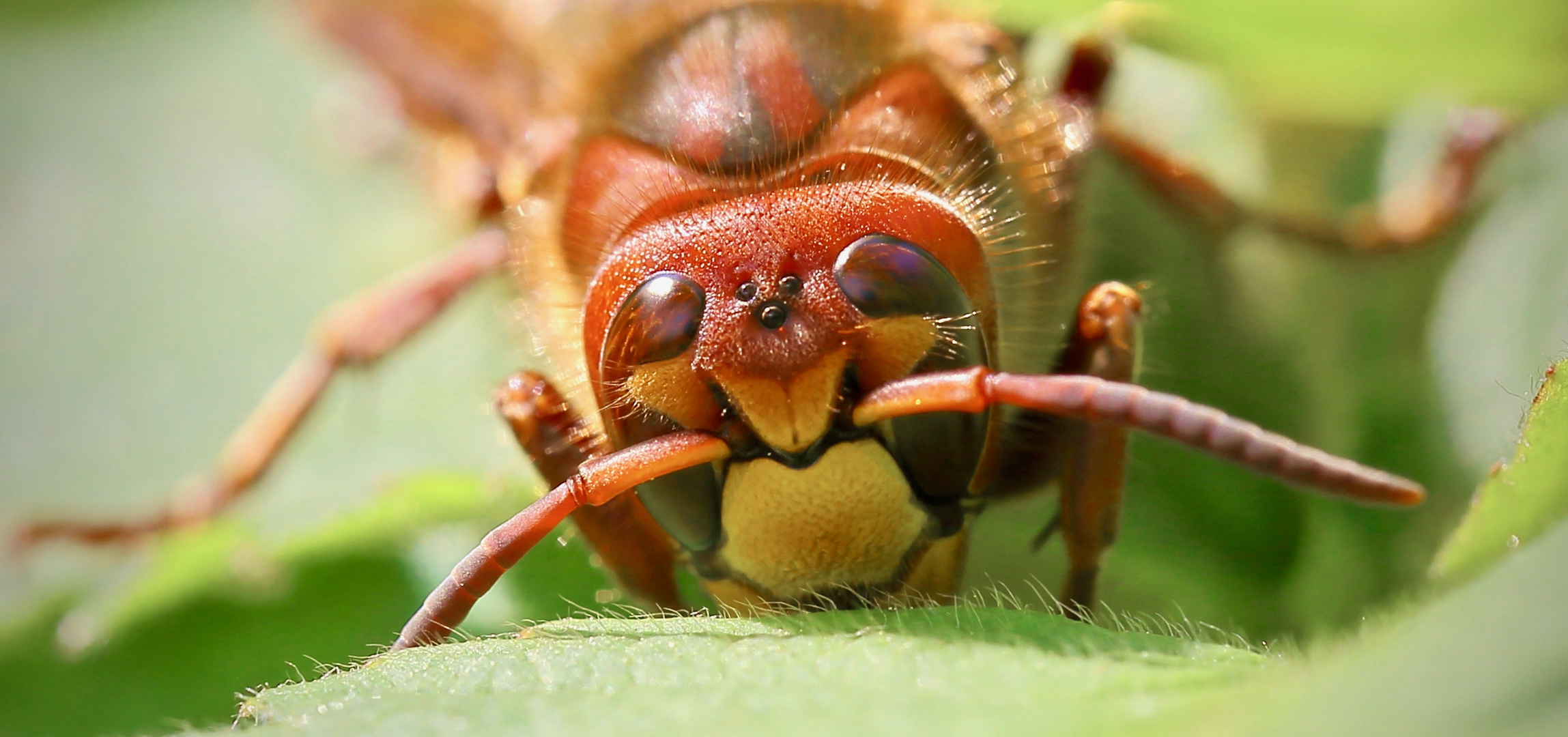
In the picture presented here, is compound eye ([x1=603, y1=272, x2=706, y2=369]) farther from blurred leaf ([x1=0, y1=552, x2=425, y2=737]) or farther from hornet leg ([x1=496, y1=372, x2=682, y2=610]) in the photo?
blurred leaf ([x1=0, y1=552, x2=425, y2=737])

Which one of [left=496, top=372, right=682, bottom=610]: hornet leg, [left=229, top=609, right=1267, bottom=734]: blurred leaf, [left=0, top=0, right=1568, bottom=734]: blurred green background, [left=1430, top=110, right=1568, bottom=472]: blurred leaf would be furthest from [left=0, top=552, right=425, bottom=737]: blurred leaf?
[left=1430, top=110, right=1568, bottom=472]: blurred leaf

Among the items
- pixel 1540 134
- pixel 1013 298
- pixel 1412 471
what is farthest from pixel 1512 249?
pixel 1013 298

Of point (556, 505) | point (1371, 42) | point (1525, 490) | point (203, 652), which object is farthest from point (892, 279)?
point (203, 652)

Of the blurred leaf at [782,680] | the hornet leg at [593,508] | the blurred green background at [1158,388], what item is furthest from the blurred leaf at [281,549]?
the blurred leaf at [782,680]

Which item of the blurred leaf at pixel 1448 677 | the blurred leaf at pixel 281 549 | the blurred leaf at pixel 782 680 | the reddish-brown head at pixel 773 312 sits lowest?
the blurred leaf at pixel 1448 677

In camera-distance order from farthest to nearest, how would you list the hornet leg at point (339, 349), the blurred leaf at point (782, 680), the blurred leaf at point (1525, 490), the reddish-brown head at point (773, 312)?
the hornet leg at point (339, 349), the reddish-brown head at point (773, 312), the blurred leaf at point (1525, 490), the blurred leaf at point (782, 680)

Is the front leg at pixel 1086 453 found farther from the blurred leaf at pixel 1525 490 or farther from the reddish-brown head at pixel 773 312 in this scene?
the blurred leaf at pixel 1525 490
